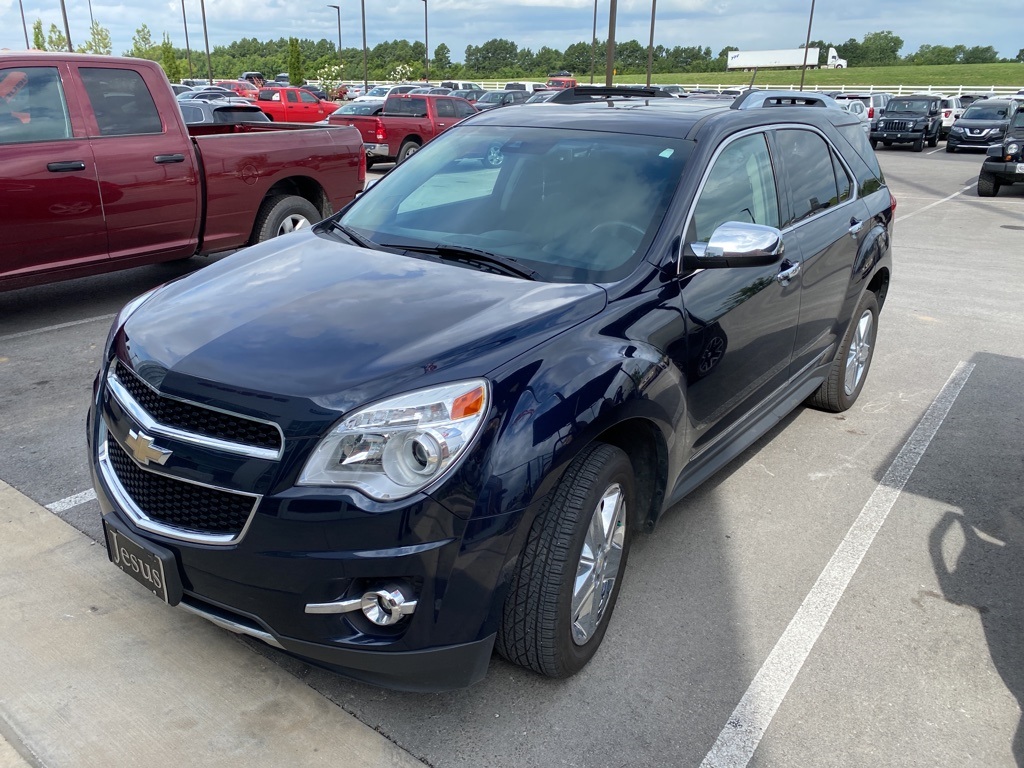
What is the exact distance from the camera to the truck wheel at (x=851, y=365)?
506cm

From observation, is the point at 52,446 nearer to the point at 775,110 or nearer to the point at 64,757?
the point at 64,757

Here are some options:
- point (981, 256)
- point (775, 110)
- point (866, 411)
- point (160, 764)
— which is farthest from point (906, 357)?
point (160, 764)

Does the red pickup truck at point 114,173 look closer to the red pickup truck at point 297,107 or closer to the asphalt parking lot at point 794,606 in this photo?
the asphalt parking lot at point 794,606

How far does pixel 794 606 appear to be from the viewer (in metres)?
3.40

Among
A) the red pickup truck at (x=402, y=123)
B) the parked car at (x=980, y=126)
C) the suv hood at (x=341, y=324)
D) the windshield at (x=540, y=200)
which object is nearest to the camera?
the suv hood at (x=341, y=324)

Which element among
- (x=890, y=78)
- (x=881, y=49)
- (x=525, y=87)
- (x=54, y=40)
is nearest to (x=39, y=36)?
(x=54, y=40)

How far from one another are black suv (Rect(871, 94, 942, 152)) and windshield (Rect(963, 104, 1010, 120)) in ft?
5.10

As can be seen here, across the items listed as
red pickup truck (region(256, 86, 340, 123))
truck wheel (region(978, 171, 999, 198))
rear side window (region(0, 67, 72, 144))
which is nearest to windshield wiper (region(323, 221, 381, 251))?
rear side window (region(0, 67, 72, 144))

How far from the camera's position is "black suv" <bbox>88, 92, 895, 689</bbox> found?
7.70 ft

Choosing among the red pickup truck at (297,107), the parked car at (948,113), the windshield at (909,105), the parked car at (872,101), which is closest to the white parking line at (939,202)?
the windshield at (909,105)

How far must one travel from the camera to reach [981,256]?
10.8 m

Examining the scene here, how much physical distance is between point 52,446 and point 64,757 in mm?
2422

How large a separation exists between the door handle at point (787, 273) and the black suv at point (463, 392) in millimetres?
10

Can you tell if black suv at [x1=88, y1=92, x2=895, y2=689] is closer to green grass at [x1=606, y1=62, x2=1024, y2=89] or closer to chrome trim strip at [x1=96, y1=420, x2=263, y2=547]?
chrome trim strip at [x1=96, y1=420, x2=263, y2=547]
